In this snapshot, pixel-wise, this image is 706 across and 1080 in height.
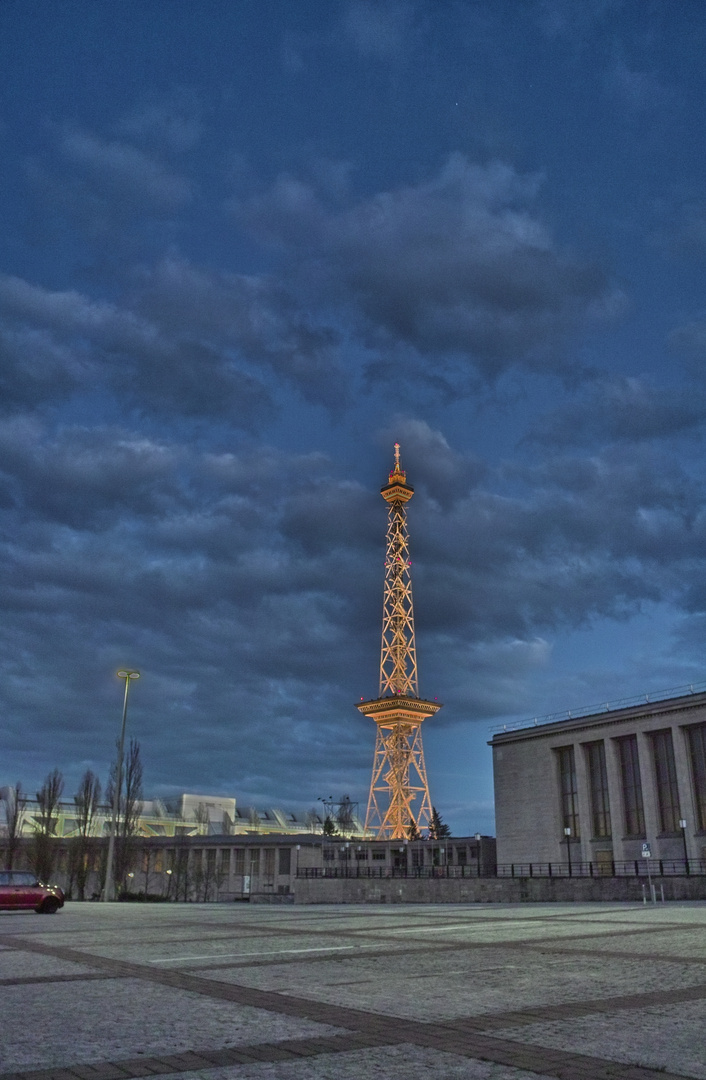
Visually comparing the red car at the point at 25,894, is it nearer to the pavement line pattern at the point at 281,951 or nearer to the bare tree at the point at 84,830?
the pavement line pattern at the point at 281,951

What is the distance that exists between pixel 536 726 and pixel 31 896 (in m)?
50.9

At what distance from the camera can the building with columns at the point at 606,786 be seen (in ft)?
196

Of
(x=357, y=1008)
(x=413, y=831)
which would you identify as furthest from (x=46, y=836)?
(x=357, y=1008)

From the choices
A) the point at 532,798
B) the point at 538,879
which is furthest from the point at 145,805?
the point at 538,879

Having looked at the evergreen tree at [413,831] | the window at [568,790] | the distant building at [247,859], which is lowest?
the distant building at [247,859]

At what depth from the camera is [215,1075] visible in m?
5.57

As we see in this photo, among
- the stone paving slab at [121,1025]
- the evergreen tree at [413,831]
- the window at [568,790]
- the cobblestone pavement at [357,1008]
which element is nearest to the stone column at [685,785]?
the window at [568,790]

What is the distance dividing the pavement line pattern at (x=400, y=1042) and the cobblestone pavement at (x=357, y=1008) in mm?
21

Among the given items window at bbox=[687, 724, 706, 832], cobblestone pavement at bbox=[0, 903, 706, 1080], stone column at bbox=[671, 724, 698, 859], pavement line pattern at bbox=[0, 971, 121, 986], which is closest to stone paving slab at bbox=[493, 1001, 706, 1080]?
cobblestone pavement at bbox=[0, 903, 706, 1080]

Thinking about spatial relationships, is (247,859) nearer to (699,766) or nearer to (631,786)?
(631,786)

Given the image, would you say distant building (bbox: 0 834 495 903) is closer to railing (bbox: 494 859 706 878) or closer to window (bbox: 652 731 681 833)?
railing (bbox: 494 859 706 878)

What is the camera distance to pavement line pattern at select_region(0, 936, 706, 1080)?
223 inches

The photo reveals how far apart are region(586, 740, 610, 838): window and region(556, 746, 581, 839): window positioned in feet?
4.17

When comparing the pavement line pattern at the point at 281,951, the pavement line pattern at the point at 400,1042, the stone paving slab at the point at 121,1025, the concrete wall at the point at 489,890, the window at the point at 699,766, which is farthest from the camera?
the window at the point at 699,766
